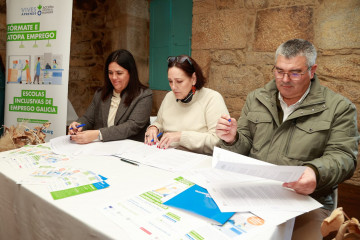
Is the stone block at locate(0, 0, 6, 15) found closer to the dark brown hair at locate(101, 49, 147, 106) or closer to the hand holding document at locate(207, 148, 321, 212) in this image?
the dark brown hair at locate(101, 49, 147, 106)

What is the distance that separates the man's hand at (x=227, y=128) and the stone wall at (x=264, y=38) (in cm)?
154

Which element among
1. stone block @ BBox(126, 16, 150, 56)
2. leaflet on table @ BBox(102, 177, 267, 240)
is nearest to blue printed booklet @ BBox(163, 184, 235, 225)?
leaflet on table @ BBox(102, 177, 267, 240)

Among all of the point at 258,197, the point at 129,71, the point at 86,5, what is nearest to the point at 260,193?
the point at 258,197

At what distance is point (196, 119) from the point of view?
1.98 metres

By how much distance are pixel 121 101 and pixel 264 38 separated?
1576 mm

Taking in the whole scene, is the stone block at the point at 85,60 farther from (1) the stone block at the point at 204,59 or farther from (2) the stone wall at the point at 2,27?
(1) the stone block at the point at 204,59

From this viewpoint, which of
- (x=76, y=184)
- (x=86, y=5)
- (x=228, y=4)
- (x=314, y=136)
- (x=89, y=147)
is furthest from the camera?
(x=86, y=5)

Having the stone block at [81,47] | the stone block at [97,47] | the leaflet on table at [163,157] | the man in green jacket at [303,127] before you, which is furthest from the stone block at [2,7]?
the man in green jacket at [303,127]

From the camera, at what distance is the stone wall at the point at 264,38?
2320 mm

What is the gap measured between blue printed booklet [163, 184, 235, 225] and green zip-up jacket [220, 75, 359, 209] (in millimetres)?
534

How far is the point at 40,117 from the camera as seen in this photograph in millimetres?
3002

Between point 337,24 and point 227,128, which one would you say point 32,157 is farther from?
point 337,24

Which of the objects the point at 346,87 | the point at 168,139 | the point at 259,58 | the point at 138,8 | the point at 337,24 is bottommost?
the point at 168,139

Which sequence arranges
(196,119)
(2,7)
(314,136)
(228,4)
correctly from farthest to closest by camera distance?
(2,7) → (228,4) → (196,119) → (314,136)
